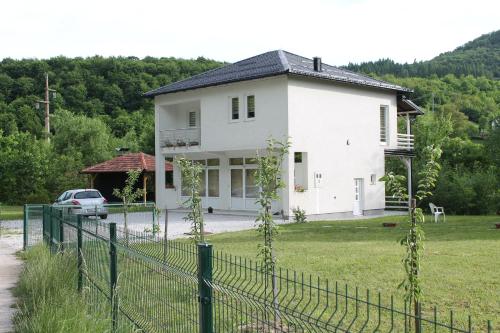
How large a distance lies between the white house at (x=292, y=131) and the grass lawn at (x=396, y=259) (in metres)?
8.50

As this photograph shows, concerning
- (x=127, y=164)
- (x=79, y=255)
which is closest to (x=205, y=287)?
(x=79, y=255)

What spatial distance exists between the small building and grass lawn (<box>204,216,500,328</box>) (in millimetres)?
23445

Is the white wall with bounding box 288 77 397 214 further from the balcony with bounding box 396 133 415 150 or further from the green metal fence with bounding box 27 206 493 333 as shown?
the green metal fence with bounding box 27 206 493 333

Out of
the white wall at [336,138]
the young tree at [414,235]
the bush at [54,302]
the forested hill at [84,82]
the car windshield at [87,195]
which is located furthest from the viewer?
the forested hill at [84,82]

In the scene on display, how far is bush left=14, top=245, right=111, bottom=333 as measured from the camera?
19.4 ft

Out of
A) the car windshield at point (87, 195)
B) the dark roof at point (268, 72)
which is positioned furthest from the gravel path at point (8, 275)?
the dark roof at point (268, 72)

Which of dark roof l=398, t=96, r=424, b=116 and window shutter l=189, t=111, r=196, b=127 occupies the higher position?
dark roof l=398, t=96, r=424, b=116

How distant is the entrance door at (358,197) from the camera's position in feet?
103

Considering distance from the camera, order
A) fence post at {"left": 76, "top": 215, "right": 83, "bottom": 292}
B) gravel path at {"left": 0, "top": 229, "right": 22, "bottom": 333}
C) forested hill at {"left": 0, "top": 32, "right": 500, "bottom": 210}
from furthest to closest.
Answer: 1. forested hill at {"left": 0, "top": 32, "right": 500, "bottom": 210}
2. fence post at {"left": 76, "top": 215, "right": 83, "bottom": 292}
3. gravel path at {"left": 0, "top": 229, "right": 22, "bottom": 333}

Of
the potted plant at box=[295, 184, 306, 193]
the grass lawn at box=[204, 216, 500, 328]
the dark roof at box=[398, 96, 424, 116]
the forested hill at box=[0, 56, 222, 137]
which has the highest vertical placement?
the forested hill at box=[0, 56, 222, 137]

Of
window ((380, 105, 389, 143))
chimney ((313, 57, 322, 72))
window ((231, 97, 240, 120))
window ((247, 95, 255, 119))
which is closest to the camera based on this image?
window ((247, 95, 255, 119))

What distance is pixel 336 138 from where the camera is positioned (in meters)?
30.3

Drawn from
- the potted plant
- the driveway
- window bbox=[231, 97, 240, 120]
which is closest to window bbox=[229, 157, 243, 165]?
window bbox=[231, 97, 240, 120]

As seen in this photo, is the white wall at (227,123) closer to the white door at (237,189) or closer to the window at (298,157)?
the white door at (237,189)
